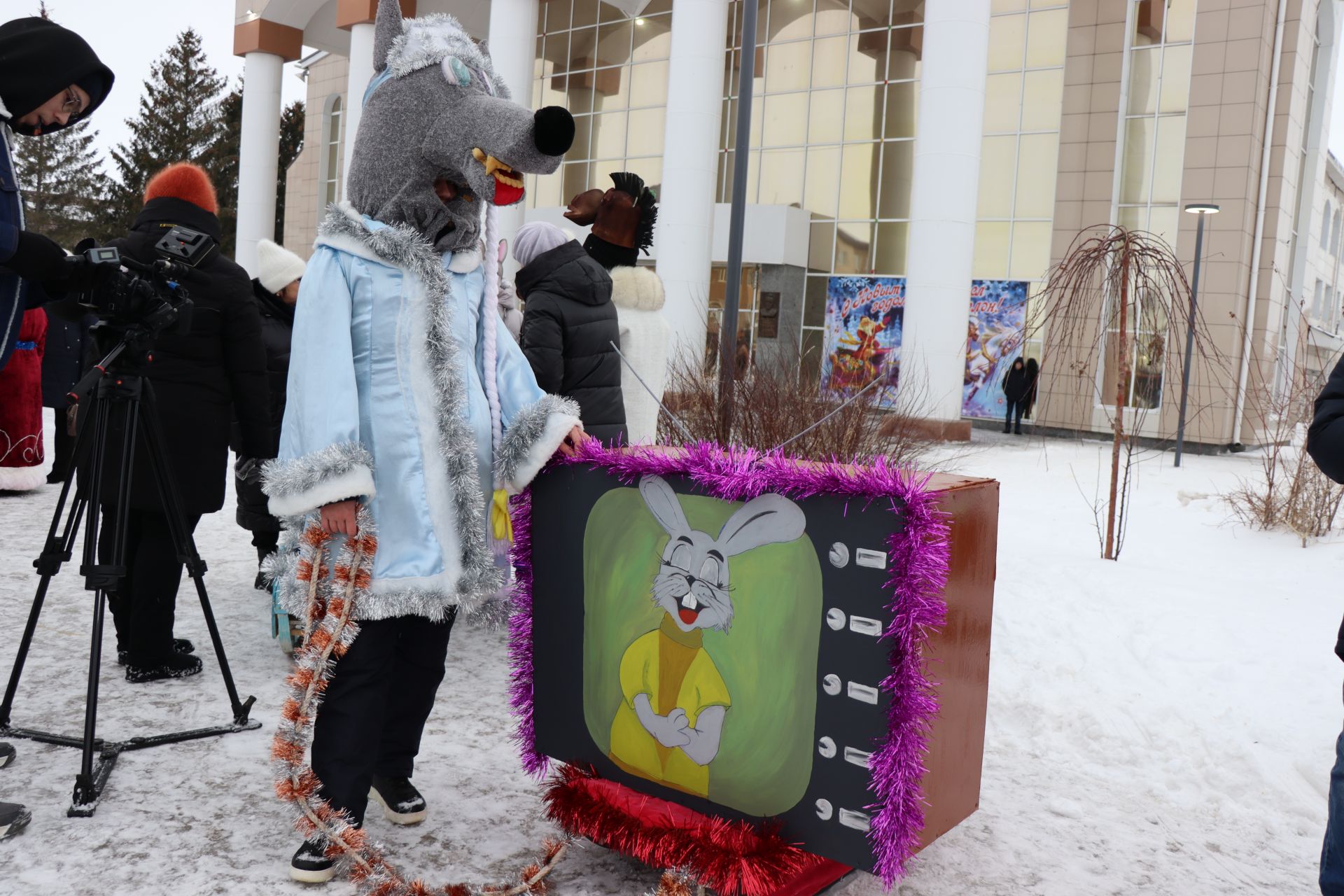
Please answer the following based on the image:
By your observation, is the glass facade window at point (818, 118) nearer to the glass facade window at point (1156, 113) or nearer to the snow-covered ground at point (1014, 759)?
the glass facade window at point (1156, 113)

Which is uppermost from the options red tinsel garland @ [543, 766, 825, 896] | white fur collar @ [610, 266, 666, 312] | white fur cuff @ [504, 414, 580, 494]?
white fur collar @ [610, 266, 666, 312]

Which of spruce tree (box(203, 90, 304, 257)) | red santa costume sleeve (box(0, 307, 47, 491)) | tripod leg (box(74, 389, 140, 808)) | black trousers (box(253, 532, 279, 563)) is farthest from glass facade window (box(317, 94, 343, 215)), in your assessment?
tripod leg (box(74, 389, 140, 808))

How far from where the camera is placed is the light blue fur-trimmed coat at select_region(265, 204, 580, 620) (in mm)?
2600

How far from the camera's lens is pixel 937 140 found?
15.4 meters

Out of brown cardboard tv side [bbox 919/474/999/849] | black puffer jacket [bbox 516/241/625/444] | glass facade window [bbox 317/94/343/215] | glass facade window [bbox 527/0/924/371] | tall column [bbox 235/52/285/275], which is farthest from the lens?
glass facade window [bbox 317/94/343/215]

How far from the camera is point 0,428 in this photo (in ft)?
25.8

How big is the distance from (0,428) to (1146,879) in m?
8.17

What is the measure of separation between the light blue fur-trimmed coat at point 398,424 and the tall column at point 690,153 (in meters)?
14.6

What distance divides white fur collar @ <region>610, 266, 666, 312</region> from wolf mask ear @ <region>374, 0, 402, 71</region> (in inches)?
90.3

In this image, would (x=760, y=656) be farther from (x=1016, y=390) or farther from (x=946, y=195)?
(x=1016, y=390)

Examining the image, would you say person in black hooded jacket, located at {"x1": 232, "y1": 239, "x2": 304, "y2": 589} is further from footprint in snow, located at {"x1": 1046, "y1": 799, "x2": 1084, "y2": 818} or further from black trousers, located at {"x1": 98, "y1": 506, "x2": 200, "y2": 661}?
footprint in snow, located at {"x1": 1046, "y1": 799, "x2": 1084, "y2": 818}

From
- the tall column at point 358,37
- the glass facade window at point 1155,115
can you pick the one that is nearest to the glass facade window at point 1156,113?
the glass facade window at point 1155,115

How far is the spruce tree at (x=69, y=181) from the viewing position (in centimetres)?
4659

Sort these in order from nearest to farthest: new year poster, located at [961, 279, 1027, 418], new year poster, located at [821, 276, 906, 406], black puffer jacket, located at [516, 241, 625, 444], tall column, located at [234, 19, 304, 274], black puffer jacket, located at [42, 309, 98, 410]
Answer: black puffer jacket, located at [516, 241, 625, 444] < black puffer jacket, located at [42, 309, 98, 410] < new year poster, located at [961, 279, 1027, 418] < new year poster, located at [821, 276, 906, 406] < tall column, located at [234, 19, 304, 274]
